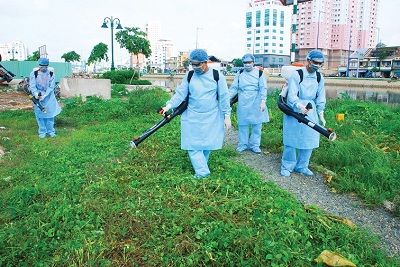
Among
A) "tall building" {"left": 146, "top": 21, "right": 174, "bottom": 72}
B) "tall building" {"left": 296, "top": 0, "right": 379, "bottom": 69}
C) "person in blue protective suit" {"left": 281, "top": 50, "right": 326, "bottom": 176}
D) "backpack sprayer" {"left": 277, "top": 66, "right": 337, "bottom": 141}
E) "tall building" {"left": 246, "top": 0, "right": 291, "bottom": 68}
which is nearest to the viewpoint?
"backpack sprayer" {"left": 277, "top": 66, "right": 337, "bottom": 141}

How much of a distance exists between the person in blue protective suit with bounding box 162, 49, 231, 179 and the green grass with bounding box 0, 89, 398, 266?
1.06 feet

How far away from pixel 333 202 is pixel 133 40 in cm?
2547

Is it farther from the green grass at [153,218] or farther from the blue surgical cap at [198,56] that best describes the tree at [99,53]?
the blue surgical cap at [198,56]

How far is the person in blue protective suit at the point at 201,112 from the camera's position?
475 cm

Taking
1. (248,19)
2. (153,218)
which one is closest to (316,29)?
(248,19)

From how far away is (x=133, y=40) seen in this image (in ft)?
89.9

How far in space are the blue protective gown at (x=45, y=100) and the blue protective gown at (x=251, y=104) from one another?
4.11m

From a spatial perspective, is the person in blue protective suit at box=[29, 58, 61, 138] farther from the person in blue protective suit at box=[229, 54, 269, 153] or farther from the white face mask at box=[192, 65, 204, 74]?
the white face mask at box=[192, 65, 204, 74]

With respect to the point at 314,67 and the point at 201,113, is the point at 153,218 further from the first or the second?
the point at 314,67

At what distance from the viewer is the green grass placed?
2852 mm

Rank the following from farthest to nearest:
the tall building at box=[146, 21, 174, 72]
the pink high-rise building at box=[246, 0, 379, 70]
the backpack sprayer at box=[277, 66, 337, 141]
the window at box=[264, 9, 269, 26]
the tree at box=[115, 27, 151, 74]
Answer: the tall building at box=[146, 21, 174, 72], the window at box=[264, 9, 269, 26], the pink high-rise building at box=[246, 0, 379, 70], the tree at box=[115, 27, 151, 74], the backpack sprayer at box=[277, 66, 337, 141]

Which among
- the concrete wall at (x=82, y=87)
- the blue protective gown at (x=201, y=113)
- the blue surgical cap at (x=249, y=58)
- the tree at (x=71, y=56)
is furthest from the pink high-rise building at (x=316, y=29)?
the blue protective gown at (x=201, y=113)

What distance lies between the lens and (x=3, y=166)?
17.1 feet

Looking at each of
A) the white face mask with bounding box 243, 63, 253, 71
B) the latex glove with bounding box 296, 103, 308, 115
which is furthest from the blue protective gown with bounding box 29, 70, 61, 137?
the latex glove with bounding box 296, 103, 308, 115
